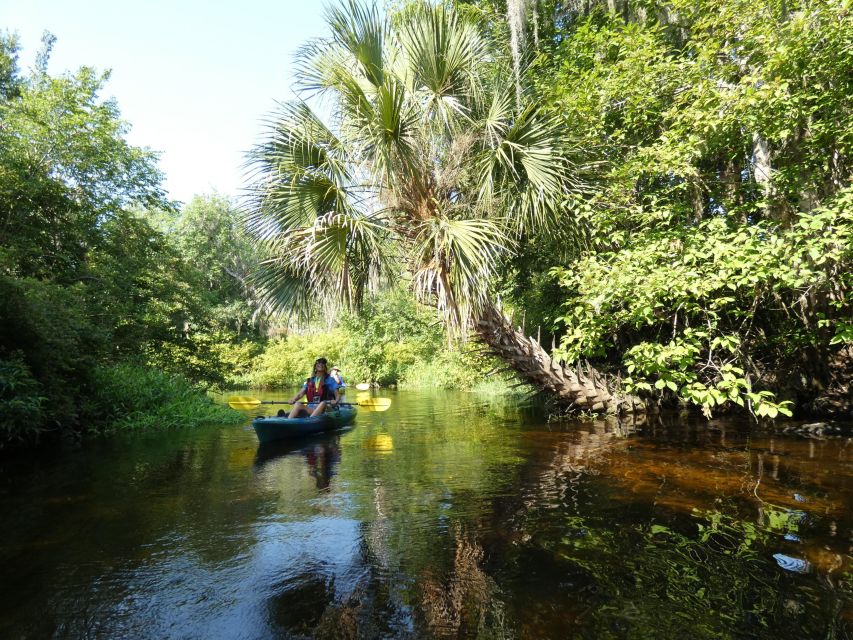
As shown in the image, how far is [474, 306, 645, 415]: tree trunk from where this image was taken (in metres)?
9.47

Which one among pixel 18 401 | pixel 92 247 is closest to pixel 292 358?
pixel 92 247

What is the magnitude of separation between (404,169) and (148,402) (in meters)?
8.82

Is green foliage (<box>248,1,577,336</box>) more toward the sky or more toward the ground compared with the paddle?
more toward the sky

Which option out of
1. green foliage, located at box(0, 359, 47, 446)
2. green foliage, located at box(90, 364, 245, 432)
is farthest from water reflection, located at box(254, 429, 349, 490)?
green foliage, located at box(90, 364, 245, 432)

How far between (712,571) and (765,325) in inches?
279

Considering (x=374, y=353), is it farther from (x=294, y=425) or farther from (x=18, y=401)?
(x=18, y=401)

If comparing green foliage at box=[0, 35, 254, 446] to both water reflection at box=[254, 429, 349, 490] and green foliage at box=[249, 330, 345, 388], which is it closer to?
water reflection at box=[254, 429, 349, 490]

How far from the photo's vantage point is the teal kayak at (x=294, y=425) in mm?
8633

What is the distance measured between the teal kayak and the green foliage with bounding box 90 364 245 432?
12.1ft

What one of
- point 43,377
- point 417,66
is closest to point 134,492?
point 43,377

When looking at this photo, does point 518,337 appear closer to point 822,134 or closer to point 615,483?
point 615,483

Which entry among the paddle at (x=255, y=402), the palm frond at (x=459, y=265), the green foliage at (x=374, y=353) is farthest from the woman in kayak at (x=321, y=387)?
the green foliage at (x=374, y=353)

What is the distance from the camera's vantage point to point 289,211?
8.71 metres

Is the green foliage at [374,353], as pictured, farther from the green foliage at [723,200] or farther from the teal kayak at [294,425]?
the green foliage at [723,200]
